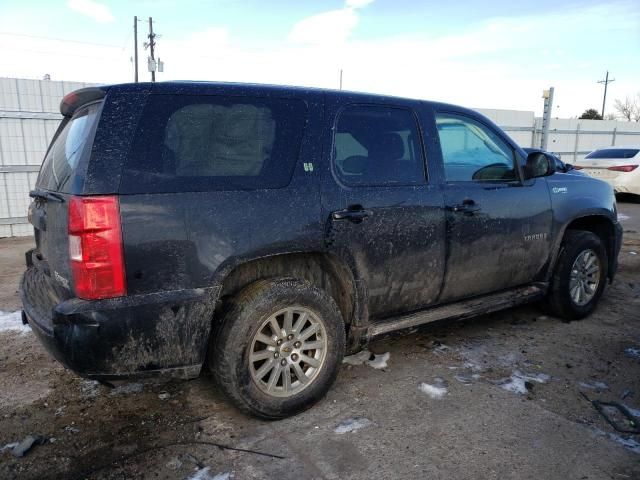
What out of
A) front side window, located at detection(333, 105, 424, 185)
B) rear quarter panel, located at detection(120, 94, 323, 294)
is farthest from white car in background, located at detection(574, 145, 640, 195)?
rear quarter panel, located at detection(120, 94, 323, 294)

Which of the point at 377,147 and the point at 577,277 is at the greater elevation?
the point at 377,147

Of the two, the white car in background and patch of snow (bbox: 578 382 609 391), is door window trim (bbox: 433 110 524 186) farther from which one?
the white car in background

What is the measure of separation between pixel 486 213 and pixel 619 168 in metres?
11.2

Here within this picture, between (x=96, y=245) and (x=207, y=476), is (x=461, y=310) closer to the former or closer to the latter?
(x=207, y=476)

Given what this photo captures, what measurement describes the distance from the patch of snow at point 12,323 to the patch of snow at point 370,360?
2889 millimetres

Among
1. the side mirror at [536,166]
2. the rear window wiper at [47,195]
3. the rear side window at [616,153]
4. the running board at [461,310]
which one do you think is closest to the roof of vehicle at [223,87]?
the rear window wiper at [47,195]

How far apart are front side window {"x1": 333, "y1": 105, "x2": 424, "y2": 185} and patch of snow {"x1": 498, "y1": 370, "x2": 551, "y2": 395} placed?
1.49 m

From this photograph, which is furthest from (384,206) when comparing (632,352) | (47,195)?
(632,352)

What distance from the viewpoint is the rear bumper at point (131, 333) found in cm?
235

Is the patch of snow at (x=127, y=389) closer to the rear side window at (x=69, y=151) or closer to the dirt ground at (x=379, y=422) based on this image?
the dirt ground at (x=379, y=422)

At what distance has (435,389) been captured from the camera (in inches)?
130

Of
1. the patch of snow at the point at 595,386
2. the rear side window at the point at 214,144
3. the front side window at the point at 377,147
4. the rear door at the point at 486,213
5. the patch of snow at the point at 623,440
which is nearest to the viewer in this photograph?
the rear side window at the point at 214,144

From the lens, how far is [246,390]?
2746 mm

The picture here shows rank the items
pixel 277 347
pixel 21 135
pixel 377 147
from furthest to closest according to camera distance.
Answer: pixel 21 135 < pixel 377 147 < pixel 277 347
